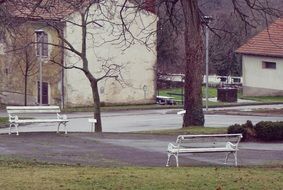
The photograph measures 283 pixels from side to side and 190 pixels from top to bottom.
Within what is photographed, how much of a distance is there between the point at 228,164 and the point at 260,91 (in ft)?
161

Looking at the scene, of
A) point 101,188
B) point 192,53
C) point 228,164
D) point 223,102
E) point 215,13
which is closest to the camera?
point 101,188

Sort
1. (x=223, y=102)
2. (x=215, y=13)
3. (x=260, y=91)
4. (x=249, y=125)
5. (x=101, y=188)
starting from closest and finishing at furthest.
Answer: (x=101, y=188), (x=249, y=125), (x=223, y=102), (x=260, y=91), (x=215, y=13)

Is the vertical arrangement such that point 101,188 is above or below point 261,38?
below

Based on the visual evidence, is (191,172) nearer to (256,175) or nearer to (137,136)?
(256,175)

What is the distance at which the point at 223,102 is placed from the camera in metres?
59.7

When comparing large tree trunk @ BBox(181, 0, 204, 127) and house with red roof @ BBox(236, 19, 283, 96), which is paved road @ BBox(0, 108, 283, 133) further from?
house with red roof @ BBox(236, 19, 283, 96)

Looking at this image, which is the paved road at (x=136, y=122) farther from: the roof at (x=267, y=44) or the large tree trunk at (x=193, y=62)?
the roof at (x=267, y=44)

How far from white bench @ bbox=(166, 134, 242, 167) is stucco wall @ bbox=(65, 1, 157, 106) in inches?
1474

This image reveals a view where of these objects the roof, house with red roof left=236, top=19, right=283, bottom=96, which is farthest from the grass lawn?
house with red roof left=236, top=19, right=283, bottom=96

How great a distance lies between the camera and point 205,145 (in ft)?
51.8

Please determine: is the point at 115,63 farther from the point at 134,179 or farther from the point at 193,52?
the point at 134,179

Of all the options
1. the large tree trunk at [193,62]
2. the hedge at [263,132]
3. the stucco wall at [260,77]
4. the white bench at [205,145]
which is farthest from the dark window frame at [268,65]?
the white bench at [205,145]

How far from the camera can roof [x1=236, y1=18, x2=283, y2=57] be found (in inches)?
2393

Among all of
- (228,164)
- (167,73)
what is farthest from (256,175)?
(167,73)
